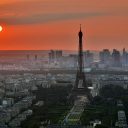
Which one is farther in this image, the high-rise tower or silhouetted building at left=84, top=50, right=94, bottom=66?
silhouetted building at left=84, top=50, right=94, bottom=66

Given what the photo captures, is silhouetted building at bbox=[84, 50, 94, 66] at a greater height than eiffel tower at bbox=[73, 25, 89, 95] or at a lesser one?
greater

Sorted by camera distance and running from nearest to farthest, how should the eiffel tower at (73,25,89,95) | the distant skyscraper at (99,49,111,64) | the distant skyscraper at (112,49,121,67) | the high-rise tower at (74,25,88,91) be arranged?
the eiffel tower at (73,25,89,95) < the high-rise tower at (74,25,88,91) < the distant skyscraper at (112,49,121,67) < the distant skyscraper at (99,49,111,64)

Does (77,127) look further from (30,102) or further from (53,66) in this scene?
(53,66)

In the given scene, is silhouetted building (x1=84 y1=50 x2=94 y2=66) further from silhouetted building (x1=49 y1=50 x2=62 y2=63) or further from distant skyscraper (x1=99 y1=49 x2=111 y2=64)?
silhouetted building (x1=49 y1=50 x2=62 y2=63)

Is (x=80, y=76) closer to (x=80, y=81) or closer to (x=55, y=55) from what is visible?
(x=80, y=81)

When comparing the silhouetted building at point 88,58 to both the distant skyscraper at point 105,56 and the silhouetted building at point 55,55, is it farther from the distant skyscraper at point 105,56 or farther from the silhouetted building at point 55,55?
the silhouetted building at point 55,55

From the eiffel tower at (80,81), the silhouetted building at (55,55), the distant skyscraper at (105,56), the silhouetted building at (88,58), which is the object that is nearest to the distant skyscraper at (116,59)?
the distant skyscraper at (105,56)

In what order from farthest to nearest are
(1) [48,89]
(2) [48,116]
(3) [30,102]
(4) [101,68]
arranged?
(4) [101,68] < (1) [48,89] < (3) [30,102] < (2) [48,116]

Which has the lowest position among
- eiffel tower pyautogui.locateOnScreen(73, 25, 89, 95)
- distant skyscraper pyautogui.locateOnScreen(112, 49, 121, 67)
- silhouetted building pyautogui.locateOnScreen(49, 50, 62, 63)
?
eiffel tower pyautogui.locateOnScreen(73, 25, 89, 95)

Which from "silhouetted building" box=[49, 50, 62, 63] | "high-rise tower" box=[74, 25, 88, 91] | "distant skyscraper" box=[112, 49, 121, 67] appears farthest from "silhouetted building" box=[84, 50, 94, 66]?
"high-rise tower" box=[74, 25, 88, 91]

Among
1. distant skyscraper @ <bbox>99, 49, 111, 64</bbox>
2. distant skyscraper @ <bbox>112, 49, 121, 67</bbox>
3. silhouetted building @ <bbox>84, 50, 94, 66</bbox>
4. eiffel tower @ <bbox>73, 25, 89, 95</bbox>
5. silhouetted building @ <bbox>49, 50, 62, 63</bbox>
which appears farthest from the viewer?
silhouetted building @ <bbox>49, 50, 62, 63</bbox>

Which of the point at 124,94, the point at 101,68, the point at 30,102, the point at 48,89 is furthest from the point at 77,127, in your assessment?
the point at 101,68
